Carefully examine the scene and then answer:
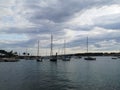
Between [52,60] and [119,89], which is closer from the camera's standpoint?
[119,89]

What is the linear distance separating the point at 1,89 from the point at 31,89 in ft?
17.7

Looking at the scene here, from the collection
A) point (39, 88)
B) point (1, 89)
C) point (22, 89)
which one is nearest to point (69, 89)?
point (39, 88)

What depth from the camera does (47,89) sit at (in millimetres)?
43438

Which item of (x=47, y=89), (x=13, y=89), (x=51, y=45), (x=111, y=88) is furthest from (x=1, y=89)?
(x=51, y=45)

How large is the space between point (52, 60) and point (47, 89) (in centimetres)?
13465

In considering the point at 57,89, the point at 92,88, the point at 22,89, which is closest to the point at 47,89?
the point at 57,89

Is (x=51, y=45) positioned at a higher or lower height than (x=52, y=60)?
higher

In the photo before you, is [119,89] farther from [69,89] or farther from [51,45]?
[51,45]

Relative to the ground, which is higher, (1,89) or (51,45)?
(51,45)

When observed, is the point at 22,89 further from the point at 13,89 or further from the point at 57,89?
the point at 57,89

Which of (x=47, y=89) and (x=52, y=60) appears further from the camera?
(x=52, y=60)

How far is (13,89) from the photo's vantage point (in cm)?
4359

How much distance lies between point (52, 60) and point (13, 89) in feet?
441

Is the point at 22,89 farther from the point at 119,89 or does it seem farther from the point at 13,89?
the point at 119,89
